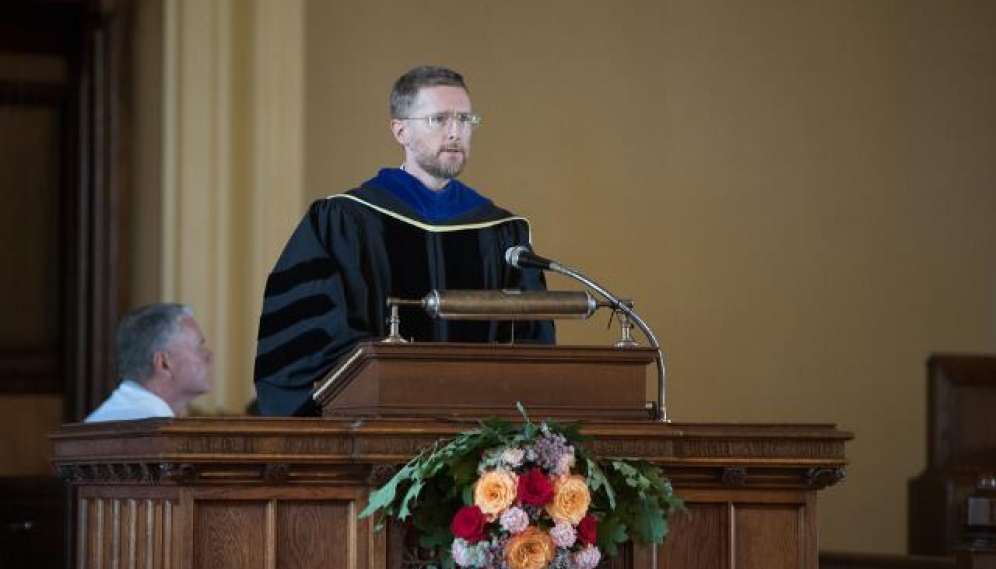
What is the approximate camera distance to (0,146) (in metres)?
8.61

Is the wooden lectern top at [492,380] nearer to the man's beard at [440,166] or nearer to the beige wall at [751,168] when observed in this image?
the man's beard at [440,166]

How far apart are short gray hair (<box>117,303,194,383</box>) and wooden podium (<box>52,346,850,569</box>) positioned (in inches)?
115

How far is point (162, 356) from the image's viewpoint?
749 cm

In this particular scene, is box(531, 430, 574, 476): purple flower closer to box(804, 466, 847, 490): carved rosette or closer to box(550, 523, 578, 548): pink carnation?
box(550, 523, 578, 548): pink carnation

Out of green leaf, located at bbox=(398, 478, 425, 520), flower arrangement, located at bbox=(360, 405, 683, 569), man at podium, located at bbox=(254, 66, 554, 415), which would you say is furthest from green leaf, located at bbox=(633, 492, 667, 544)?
man at podium, located at bbox=(254, 66, 554, 415)

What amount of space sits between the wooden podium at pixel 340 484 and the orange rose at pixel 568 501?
20 cm

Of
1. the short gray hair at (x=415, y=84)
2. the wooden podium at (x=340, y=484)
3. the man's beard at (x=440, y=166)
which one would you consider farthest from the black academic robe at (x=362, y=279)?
the wooden podium at (x=340, y=484)

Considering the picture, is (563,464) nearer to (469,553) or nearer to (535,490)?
(535,490)

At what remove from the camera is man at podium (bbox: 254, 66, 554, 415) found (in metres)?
5.09

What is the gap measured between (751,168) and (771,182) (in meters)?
0.11

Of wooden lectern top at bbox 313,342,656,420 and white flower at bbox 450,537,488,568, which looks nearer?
white flower at bbox 450,537,488,568

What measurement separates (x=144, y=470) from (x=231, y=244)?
393 cm

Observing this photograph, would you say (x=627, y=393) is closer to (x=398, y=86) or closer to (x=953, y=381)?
(x=398, y=86)

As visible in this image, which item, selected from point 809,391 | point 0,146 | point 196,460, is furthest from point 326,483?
point 809,391
